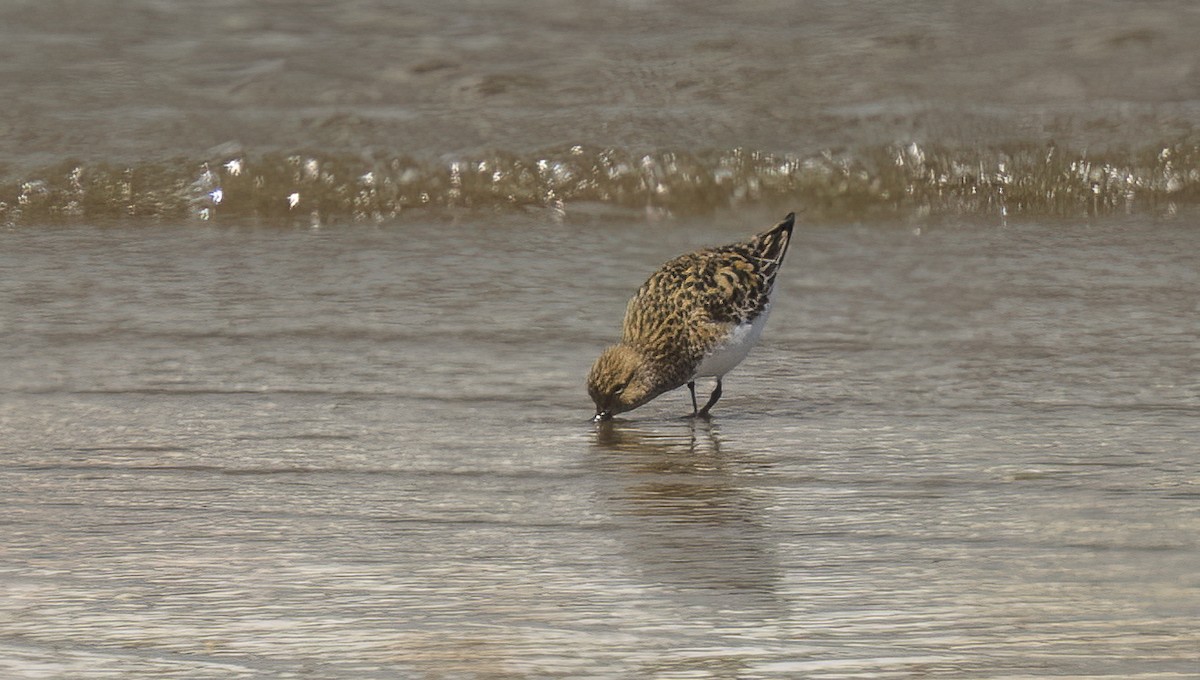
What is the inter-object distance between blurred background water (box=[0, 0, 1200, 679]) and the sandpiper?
10cm

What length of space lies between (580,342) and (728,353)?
0.58 metres

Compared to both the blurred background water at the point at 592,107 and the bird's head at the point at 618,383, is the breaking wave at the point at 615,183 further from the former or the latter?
the bird's head at the point at 618,383

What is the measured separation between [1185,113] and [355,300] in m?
3.42

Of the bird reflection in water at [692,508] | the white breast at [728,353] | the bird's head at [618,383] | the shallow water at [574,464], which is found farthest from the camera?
the white breast at [728,353]

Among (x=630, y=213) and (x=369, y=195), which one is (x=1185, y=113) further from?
(x=369, y=195)

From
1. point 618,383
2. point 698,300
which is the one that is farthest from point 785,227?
point 618,383

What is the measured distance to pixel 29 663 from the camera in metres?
2.74

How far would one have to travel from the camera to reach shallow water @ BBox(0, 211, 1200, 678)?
9.34ft

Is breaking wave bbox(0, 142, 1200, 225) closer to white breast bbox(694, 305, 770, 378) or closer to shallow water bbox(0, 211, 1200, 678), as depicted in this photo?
shallow water bbox(0, 211, 1200, 678)

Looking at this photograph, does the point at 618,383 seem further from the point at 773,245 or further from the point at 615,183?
the point at 615,183

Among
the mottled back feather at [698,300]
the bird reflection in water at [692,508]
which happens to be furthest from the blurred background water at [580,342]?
the mottled back feather at [698,300]

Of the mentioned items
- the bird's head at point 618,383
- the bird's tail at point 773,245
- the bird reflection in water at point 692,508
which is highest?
the bird's tail at point 773,245

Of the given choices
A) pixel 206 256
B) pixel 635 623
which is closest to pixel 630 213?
pixel 206 256

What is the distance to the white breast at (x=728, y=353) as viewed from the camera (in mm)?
4469
